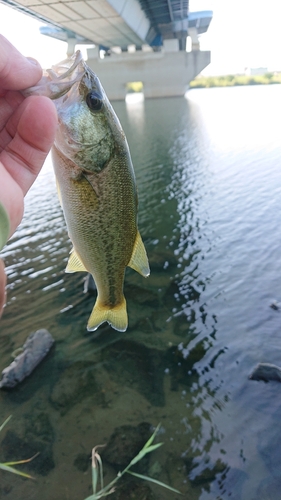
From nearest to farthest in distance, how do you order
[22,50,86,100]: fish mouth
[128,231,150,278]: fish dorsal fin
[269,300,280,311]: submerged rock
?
[22,50,86,100]: fish mouth, [128,231,150,278]: fish dorsal fin, [269,300,280,311]: submerged rock

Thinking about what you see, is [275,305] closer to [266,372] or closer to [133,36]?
[266,372]

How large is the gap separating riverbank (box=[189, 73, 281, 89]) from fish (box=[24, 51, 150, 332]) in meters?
90.3

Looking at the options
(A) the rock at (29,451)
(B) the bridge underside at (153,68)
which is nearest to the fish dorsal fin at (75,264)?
(A) the rock at (29,451)

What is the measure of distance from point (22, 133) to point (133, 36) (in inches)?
1987

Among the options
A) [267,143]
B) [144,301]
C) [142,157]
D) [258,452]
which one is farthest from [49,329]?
[267,143]

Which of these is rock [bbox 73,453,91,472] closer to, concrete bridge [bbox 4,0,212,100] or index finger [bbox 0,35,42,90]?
index finger [bbox 0,35,42,90]

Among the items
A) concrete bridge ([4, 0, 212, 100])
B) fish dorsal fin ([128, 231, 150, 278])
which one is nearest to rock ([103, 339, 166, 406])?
fish dorsal fin ([128, 231, 150, 278])

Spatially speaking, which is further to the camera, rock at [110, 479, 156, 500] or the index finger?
rock at [110, 479, 156, 500]

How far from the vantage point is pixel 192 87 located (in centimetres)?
9762

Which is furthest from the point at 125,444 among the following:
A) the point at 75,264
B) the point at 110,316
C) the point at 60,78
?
the point at 60,78

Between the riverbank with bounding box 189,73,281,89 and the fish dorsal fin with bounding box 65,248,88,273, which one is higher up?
the riverbank with bounding box 189,73,281,89

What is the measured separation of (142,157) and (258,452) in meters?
22.1

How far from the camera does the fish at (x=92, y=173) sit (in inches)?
93.3

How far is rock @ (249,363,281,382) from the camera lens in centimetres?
677
